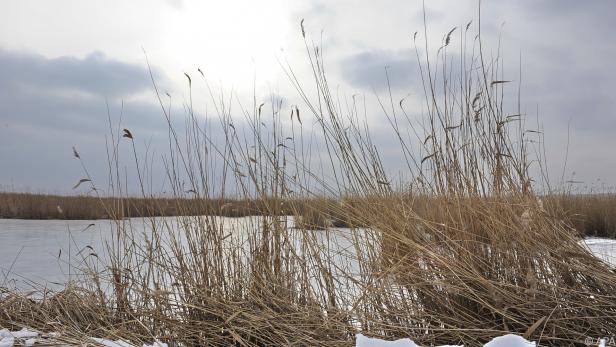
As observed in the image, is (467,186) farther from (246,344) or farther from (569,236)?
(246,344)

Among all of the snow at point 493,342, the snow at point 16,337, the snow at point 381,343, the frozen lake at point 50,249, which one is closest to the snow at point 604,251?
the frozen lake at point 50,249

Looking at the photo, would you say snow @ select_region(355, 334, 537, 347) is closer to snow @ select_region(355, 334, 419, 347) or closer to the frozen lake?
snow @ select_region(355, 334, 419, 347)

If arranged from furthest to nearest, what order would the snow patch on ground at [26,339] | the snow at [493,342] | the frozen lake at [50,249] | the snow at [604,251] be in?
the frozen lake at [50,249] < the snow at [604,251] < the snow patch on ground at [26,339] < the snow at [493,342]

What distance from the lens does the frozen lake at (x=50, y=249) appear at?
2840 mm

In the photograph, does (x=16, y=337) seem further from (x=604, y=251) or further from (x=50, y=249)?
(x=604, y=251)

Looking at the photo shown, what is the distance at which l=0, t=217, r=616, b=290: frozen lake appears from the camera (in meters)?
2.84

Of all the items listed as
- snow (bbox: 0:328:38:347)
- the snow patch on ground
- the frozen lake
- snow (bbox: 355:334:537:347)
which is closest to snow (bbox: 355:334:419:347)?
snow (bbox: 355:334:537:347)

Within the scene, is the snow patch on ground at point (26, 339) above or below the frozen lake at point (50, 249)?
below

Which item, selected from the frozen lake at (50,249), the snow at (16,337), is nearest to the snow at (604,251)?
the frozen lake at (50,249)

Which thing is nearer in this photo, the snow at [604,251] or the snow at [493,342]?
the snow at [493,342]

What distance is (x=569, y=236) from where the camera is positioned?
2.05m

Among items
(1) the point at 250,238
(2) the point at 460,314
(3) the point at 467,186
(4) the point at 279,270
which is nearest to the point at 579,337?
(2) the point at 460,314

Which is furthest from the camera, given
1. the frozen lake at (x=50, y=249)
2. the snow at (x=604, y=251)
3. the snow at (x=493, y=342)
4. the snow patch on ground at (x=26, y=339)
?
the frozen lake at (x=50, y=249)

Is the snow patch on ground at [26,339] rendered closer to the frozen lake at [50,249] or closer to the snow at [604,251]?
the frozen lake at [50,249]
